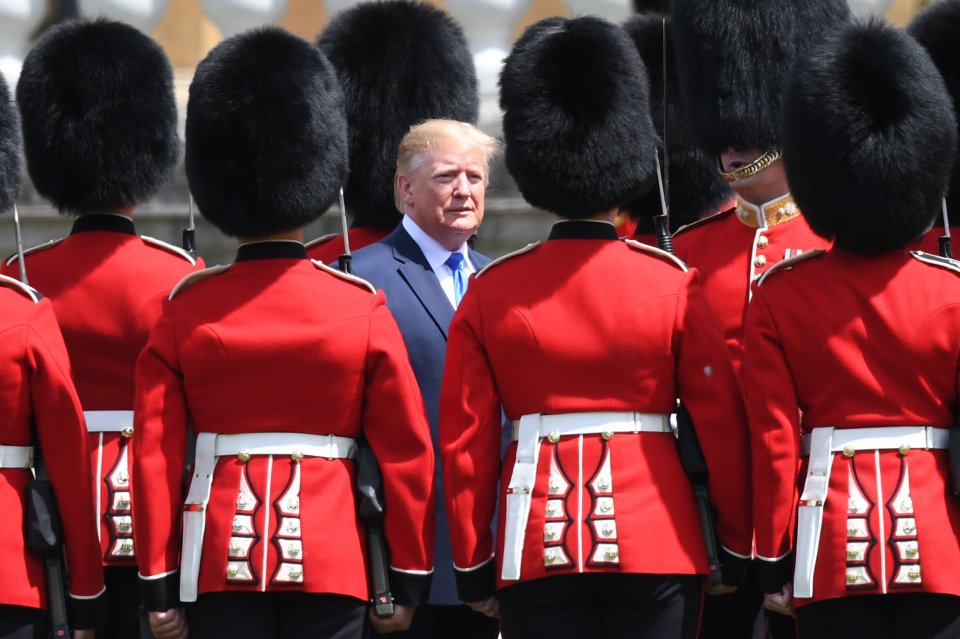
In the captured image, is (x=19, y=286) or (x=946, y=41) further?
(x=946, y=41)

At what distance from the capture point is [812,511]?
391cm

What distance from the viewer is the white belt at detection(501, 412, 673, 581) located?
395cm

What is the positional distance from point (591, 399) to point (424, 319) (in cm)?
65

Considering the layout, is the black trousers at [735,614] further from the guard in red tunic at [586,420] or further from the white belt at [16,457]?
the white belt at [16,457]

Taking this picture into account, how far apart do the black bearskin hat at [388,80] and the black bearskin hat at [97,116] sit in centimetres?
51

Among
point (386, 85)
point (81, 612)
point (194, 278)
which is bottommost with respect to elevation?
point (81, 612)

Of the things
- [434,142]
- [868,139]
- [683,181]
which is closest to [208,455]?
[434,142]

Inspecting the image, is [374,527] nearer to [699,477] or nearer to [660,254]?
[699,477]

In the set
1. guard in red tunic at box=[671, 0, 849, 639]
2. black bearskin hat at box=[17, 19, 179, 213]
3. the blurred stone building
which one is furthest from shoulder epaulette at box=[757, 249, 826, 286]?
the blurred stone building

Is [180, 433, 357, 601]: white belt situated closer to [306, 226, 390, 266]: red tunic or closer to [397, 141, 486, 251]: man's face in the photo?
[397, 141, 486, 251]: man's face

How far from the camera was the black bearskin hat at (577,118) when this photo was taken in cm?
411

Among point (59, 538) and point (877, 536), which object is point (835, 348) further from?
point (59, 538)

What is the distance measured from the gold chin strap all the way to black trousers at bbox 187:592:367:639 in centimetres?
141

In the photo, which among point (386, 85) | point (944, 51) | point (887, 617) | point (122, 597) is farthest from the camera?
point (386, 85)
